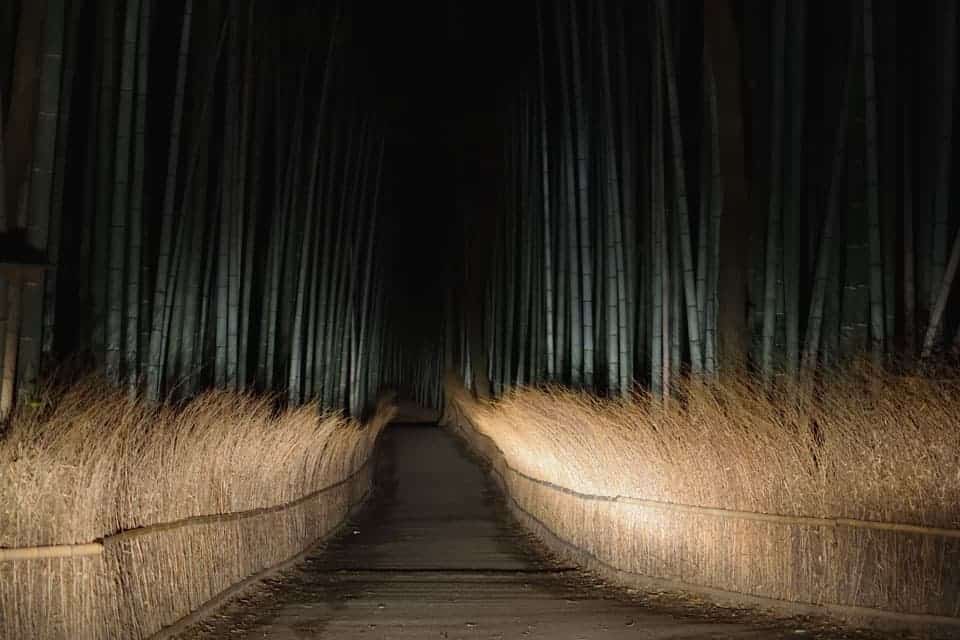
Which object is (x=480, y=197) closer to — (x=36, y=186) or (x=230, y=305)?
(x=230, y=305)

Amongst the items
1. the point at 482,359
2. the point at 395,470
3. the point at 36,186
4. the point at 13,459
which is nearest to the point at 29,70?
the point at 36,186

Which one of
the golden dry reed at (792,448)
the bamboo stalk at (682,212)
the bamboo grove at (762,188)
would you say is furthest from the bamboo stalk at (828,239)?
the bamboo stalk at (682,212)

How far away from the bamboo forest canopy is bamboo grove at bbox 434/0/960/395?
22 mm

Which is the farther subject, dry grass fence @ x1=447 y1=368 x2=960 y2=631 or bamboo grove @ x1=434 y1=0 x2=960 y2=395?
bamboo grove @ x1=434 y1=0 x2=960 y2=395

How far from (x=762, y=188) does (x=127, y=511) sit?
5478 millimetres

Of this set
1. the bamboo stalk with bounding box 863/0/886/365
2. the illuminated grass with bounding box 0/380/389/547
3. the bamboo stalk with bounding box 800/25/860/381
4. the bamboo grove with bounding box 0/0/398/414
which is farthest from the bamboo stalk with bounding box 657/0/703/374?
the bamboo grove with bounding box 0/0/398/414

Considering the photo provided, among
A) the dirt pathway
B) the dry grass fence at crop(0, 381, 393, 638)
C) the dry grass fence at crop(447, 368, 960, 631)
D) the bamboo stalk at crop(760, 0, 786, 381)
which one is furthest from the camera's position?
the bamboo stalk at crop(760, 0, 786, 381)

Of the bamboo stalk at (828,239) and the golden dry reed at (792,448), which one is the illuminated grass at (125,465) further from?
the bamboo stalk at (828,239)

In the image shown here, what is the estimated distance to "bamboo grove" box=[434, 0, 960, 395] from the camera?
260 inches

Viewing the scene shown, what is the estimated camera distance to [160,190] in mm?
9227

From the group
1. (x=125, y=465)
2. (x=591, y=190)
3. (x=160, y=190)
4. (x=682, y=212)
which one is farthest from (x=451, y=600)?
(x=591, y=190)

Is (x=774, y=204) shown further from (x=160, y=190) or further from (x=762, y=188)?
(x=160, y=190)

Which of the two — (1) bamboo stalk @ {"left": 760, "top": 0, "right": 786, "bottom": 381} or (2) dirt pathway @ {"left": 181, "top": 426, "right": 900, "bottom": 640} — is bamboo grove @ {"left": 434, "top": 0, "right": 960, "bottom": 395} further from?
(2) dirt pathway @ {"left": 181, "top": 426, "right": 900, "bottom": 640}

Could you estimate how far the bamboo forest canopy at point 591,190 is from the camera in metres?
6.36
